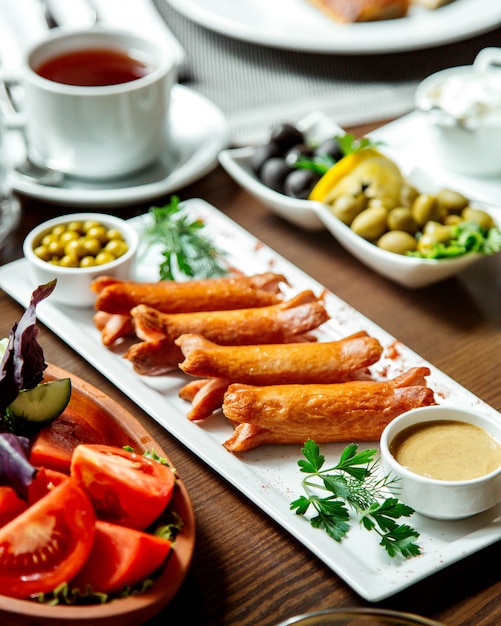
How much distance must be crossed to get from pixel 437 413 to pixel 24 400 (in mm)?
693

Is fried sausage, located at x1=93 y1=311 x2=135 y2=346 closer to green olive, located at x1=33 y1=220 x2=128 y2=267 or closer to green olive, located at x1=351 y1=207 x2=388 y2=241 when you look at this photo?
green olive, located at x1=33 y1=220 x2=128 y2=267

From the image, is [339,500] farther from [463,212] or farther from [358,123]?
[358,123]

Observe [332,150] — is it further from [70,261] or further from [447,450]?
[447,450]

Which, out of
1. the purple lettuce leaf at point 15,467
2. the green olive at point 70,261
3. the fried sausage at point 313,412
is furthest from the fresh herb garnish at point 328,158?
the purple lettuce leaf at point 15,467

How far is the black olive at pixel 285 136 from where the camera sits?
7.91 feet

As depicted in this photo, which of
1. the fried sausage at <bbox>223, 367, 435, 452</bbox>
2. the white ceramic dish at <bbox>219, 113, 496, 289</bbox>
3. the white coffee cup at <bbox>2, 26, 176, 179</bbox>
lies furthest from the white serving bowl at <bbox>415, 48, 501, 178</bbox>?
the fried sausage at <bbox>223, 367, 435, 452</bbox>

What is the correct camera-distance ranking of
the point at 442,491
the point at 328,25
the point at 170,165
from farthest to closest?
the point at 328,25 < the point at 170,165 < the point at 442,491

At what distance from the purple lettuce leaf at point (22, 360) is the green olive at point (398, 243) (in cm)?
93

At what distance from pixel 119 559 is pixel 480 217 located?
1301 mm

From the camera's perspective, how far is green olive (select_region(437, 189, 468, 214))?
2168mm

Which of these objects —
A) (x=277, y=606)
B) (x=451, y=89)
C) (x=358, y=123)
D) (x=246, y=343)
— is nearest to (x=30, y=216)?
(x=246, y=343)

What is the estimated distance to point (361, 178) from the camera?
2217 mm

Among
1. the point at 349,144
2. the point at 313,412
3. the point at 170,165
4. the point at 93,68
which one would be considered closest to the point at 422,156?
the point at 349,144

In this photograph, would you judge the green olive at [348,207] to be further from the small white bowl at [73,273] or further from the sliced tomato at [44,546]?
the sliced tomato at [44,546]
